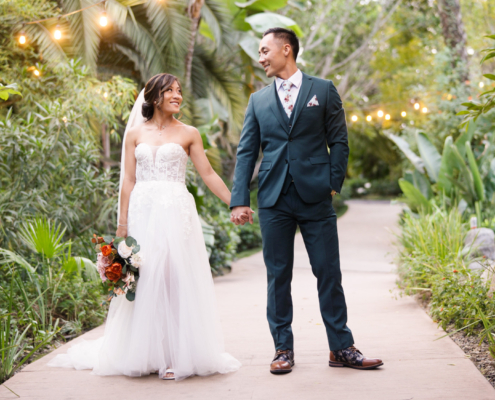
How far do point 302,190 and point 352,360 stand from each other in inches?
45.8

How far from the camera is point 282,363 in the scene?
3650 millimetres

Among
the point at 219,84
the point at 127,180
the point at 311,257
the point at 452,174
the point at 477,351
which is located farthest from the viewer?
the point at 219,84

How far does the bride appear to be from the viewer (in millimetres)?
3725

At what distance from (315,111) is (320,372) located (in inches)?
67.1

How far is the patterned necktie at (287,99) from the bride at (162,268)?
71 cm

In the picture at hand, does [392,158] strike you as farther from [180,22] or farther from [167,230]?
A: [167,230]

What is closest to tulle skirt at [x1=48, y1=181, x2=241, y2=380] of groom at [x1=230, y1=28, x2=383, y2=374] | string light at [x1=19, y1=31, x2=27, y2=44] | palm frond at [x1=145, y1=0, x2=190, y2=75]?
groom at [x1=230, y1=28, x2=383, y2=374]

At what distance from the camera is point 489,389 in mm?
3189

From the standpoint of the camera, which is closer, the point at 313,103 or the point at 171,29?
the point at 313,103

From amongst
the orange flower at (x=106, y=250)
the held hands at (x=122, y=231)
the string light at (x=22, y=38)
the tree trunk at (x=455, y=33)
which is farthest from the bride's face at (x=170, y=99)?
the tree trunk at (x=455, y=33)

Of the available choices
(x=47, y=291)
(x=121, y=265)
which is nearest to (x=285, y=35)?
(x=121, y=265)

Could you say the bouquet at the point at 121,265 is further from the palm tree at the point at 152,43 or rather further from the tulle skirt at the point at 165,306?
the palm tree at the point at 152,43

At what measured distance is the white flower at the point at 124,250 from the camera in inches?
147

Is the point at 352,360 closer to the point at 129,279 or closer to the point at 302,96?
the point at 129,279
